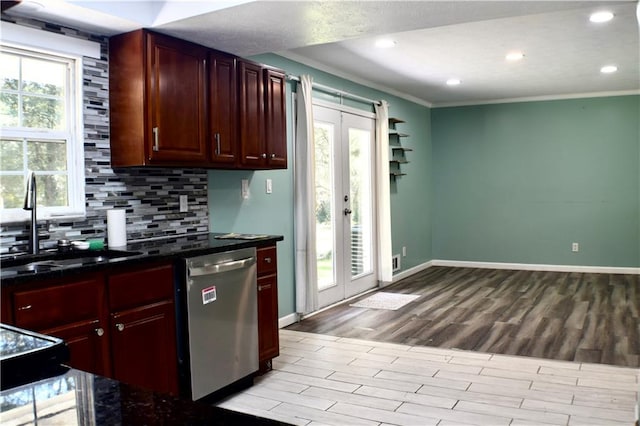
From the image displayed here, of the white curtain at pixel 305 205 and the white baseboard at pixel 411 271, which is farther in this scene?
the white baseboard at pixel 411 271

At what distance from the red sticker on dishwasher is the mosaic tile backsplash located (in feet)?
2.20

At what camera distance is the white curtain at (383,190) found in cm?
630

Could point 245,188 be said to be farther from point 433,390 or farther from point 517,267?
point 517,267

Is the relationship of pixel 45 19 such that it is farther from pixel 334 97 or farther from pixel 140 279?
pixel 334 97

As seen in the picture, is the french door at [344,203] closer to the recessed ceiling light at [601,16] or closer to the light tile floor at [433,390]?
the light tile floor at [433,390]

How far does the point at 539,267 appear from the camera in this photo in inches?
301

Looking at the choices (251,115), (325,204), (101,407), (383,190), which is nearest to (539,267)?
(383,190)

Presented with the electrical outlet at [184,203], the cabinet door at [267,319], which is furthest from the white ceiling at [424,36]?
the cabinet door at [267,319]

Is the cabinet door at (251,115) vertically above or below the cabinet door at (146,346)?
above

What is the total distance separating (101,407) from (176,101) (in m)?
2.52

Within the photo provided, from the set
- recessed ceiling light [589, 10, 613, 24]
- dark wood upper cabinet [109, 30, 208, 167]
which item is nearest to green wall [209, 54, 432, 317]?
dark wood upper cabinet [109, 30, 208, 167]

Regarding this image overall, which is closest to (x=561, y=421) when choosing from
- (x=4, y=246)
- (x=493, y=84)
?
(x=4, y=246)

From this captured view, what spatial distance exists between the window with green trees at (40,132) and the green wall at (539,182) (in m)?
6.13

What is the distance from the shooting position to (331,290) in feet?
18.1
